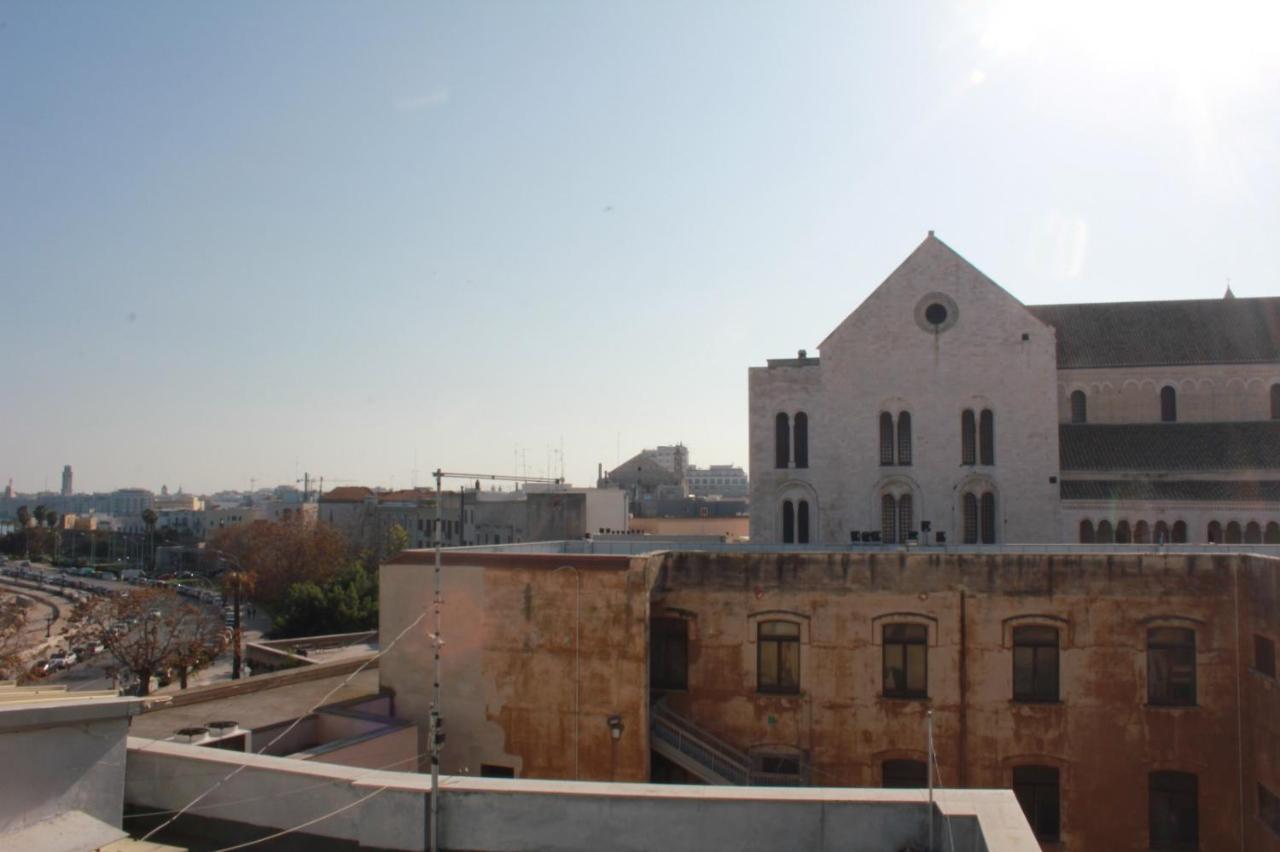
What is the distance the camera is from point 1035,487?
36.2m

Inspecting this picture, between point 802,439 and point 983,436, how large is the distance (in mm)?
7171

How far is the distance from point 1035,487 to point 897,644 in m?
19.1

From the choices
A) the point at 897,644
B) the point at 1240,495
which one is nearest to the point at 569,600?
the point at 897,644

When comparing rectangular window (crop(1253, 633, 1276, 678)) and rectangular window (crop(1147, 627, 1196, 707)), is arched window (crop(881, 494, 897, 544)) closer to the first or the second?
rectangular window (crop(1147, 627, 1196, 707))

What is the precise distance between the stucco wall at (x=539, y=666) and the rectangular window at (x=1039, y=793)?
25.9 ft

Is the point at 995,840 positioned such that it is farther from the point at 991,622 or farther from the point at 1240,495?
the point at 1240,495

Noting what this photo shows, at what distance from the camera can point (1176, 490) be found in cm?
3625

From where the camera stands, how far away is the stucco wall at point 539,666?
19.0 metres

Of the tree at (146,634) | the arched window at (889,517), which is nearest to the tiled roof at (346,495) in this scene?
the tree at (146,634)

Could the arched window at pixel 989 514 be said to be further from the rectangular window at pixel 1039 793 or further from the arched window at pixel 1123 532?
the rectangular window at pixel 1039 793

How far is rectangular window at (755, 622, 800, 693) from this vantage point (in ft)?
66.6

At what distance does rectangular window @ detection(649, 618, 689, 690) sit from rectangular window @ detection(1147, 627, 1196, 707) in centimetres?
970

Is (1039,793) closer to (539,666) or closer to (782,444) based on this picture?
(539,666)

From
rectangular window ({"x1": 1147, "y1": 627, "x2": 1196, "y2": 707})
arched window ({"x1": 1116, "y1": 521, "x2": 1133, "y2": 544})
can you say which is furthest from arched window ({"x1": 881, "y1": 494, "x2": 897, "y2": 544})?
rectangular window ({"x1": 1147, "y1": 627, "x2": 1196, "y2": 707})
